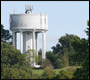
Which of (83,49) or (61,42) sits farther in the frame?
(61,42)

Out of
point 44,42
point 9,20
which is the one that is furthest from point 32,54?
point 9,20

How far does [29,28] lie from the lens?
211ft

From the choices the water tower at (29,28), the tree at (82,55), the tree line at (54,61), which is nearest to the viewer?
the tree at (82,55)

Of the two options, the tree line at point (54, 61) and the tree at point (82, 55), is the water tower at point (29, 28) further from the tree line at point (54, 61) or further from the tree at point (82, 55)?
the tree at point (82, 55)

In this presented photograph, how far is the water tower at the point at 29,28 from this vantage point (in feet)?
211

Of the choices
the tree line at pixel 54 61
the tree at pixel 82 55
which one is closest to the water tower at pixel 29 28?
the tree line at pixel 54 61

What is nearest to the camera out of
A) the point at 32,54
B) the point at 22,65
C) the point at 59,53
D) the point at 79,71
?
the point at 79,71

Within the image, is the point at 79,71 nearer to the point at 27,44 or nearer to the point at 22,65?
the point at 22,65

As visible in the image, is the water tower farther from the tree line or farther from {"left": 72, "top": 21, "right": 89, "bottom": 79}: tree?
{"left": 72, "top": 21, "right": 89, "bottom": 79}: tree

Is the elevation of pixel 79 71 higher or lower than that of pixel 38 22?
lower

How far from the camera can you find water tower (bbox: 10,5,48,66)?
211 feet

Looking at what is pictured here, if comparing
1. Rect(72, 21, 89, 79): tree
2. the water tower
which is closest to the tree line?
Rect(72, 21, 89, 79): tree

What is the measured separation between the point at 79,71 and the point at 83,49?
1.96m

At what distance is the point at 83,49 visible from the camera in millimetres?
33781
